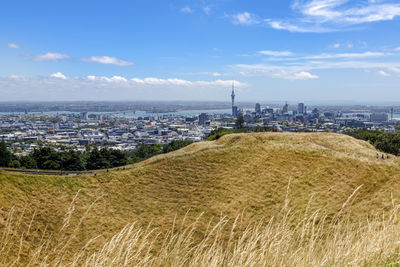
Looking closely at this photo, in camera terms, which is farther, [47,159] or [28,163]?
[47,159]

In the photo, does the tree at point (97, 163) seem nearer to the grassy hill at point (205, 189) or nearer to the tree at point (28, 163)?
the tree at point (28, 163)

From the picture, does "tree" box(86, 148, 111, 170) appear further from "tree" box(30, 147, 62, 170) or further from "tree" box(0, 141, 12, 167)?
"tree" box(0, 141, 12, 167)

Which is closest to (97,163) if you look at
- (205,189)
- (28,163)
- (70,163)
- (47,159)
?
(70,163)

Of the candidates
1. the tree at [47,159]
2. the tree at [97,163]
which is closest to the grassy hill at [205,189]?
the tree at [97,163]

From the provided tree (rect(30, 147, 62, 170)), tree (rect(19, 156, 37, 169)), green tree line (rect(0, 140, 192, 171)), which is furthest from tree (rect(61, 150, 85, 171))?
tree (rect(19, 156, 37, 169))

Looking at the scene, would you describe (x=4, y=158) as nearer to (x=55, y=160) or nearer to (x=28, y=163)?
(x=28, y=163)

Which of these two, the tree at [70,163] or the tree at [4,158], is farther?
the tree at [70,163]

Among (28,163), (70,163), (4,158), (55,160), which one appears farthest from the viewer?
(55,160)

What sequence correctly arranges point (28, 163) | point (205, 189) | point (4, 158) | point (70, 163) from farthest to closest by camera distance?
point (70, 163) < point (28, 163) < point (4, 158) < point (205, 189)

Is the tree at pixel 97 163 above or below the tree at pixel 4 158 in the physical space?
below
